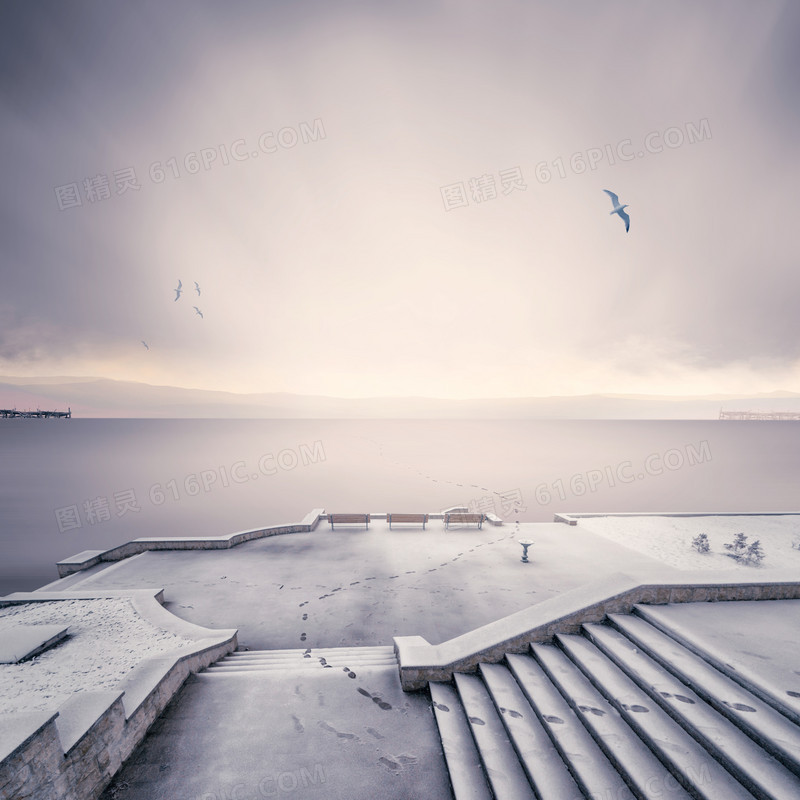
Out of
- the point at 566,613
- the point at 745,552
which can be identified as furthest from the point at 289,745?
the point at 745,552

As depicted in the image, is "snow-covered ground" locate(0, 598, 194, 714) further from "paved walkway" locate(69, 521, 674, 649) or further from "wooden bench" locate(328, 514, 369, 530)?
"wooden bench" locate(328, 514, 369, 530)

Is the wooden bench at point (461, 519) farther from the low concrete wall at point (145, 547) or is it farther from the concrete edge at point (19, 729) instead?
the concrete edge at point (19, 729)

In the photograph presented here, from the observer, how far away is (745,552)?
52.0 feet

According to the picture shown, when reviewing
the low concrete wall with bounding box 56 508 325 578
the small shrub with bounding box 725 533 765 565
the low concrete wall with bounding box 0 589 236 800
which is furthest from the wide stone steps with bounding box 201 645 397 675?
the small shrub with bounding box 725 533 765 565

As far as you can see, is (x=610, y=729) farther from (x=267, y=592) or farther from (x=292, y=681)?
(x=267, y=592)

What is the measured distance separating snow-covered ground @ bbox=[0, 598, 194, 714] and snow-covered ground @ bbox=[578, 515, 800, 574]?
56.7ft

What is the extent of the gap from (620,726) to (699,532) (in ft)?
66.8

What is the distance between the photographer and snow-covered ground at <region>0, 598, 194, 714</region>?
5602 millimetres

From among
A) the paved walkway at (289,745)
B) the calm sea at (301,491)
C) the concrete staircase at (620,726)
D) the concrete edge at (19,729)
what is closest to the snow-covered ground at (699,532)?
the calm sea at (301,491)

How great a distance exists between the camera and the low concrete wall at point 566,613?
5633 millimetres

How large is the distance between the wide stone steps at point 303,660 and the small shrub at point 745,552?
56.3 feet

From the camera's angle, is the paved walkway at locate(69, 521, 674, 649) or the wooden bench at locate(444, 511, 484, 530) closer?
the paved walkway at locate(69, 521, 674, 649)

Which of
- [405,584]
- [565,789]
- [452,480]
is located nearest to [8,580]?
[405,584]

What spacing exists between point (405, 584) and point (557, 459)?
6409 cm
